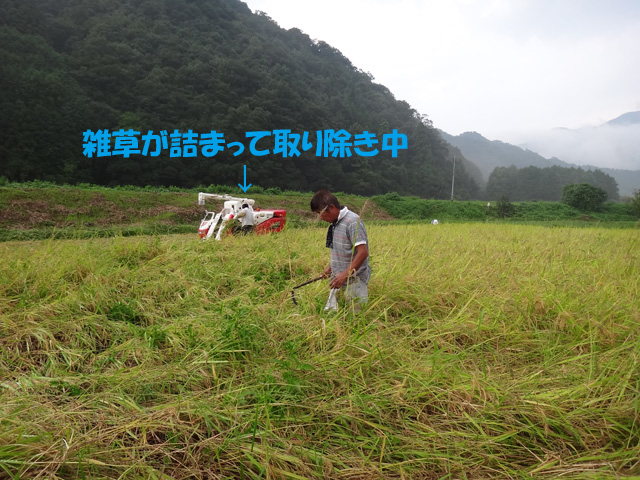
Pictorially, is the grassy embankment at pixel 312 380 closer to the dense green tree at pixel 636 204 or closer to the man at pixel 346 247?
the man at pixel 346 247

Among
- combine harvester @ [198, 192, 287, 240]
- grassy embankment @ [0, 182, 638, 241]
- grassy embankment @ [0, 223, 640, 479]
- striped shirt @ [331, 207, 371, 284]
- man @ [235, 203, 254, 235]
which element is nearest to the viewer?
grassy embankment @ [0, 223, 640, 479]

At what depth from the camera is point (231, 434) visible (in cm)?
165

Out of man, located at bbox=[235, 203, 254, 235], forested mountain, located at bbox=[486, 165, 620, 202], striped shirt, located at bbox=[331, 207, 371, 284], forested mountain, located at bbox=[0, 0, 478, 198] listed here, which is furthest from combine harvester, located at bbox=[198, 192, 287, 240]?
forested mountain, located at bbox=[486, 165, 620, 202]

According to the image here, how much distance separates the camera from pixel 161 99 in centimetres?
2739

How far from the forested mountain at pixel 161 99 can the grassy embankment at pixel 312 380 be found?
21.9 meters

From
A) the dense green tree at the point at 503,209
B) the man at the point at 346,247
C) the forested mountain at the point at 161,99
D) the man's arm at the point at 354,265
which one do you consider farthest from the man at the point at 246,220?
the dense green tree at the point at 503,209

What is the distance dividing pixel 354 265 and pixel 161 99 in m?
29.4

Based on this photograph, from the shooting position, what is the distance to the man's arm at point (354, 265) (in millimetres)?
2674

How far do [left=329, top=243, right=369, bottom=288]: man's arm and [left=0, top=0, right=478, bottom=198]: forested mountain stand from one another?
23174mm

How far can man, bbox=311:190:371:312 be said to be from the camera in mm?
2748

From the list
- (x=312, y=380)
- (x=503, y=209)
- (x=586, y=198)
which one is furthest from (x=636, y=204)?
(x=312, y=380)

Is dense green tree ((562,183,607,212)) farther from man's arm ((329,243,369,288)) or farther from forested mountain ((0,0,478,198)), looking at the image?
man's arm ((329,243,369,288))

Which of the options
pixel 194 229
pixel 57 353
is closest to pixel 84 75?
pixel 194 229

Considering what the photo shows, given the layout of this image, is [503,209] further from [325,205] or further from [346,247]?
[325,205]
